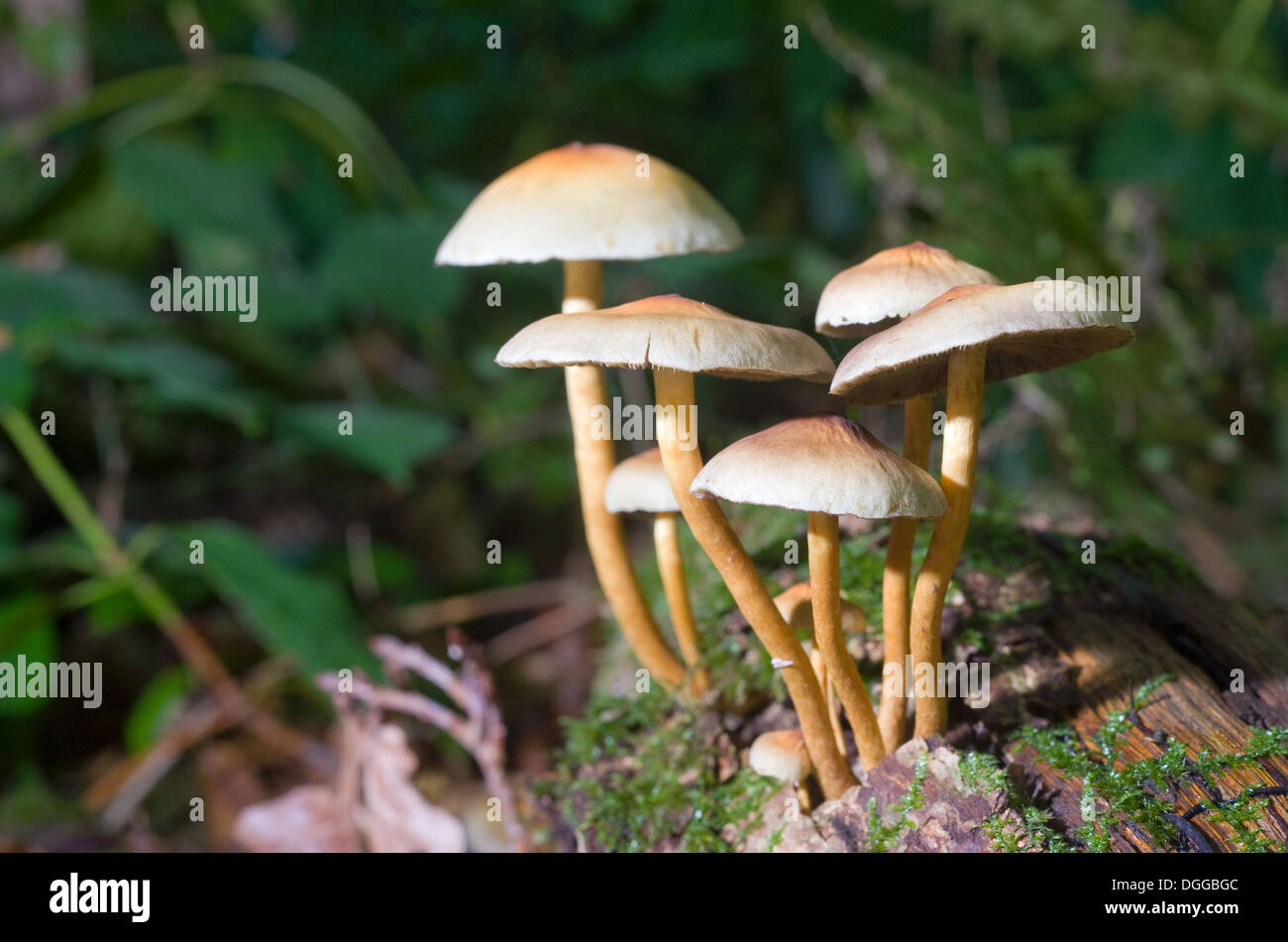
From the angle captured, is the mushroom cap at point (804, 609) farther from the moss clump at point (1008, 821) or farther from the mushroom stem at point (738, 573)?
the moss clump at point (1008, 821)

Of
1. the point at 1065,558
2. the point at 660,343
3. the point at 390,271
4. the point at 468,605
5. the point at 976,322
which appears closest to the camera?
the point at 976,322

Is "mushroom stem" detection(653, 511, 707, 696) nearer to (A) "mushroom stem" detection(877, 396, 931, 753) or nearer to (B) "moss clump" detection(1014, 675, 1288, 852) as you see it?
(A) "mushroom stem" detection(877, 396, 931, 753)

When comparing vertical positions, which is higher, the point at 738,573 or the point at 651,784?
the point at 738,573

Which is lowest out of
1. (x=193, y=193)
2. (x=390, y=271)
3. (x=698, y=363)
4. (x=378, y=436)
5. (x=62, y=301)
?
(x=698, y=363)

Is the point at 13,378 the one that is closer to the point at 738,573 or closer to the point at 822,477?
the point at 738,573

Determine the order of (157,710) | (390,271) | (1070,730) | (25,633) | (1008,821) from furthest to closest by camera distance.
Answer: (390,271), (157,710), (25,633), (1070,730), (1008,821)

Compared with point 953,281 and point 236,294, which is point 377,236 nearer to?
point 236,294

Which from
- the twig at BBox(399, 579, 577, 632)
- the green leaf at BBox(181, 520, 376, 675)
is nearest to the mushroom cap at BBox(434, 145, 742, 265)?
the green leaf at BBox(181, 520, 376, 675)
